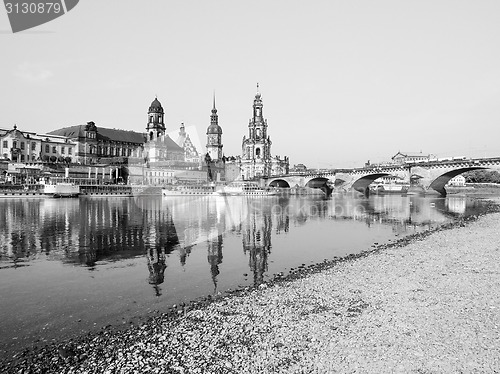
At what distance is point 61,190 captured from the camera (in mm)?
75438

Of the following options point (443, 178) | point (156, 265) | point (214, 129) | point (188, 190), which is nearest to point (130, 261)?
point (156, 265)

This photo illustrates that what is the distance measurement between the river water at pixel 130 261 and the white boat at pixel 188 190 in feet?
173

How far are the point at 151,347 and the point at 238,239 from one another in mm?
17720

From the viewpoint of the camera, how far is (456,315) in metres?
9.68

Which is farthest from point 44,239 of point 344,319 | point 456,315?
point 456,315

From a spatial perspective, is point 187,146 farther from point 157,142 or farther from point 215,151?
point 157,142

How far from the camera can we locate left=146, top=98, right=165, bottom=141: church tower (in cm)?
12031

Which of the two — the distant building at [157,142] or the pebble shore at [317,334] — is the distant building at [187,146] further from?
the pebble shore at [317,334]

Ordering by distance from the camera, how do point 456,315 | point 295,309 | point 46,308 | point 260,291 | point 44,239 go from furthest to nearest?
point 44,239 → point 260,291 → point 46,308 → point 295,309 → point 456,315

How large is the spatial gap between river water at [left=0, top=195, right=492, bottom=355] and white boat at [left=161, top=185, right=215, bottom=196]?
173ft

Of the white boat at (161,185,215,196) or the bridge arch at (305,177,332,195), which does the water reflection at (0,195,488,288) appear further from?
the bridge arch at (305,177,332,195)

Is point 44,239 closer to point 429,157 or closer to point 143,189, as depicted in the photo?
point 143,189

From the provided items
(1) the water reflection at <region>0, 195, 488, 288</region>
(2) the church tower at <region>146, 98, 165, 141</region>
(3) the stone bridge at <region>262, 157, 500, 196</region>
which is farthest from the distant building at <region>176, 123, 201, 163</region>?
(1) the water reflection at <region>0, 195, 488, 288</region>

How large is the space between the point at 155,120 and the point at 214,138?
97.2ft
